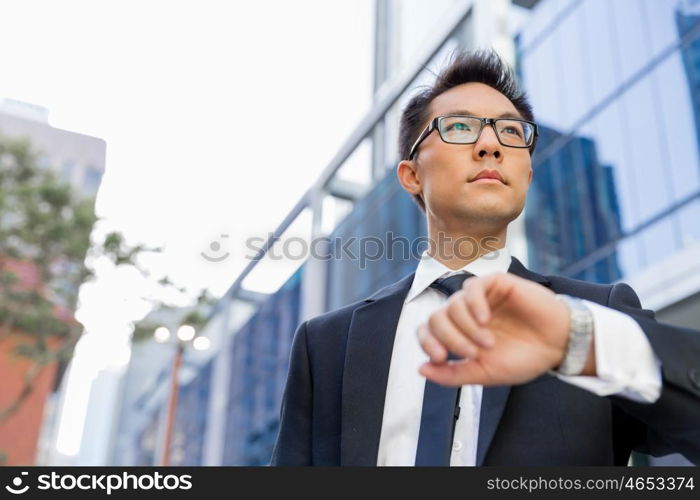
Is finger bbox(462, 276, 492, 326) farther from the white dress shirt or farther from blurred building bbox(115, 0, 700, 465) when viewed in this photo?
blurred building bbox(115, 0, 700, 465)

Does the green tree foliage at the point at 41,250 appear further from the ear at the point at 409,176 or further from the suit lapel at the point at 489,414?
the suit lapel at the point at 489,414

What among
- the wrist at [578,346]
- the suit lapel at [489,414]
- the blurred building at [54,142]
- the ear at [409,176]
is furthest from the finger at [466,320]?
the blurred building at [54,142]

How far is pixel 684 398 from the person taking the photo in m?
1.26

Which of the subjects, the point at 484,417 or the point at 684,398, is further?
the point at 484,417

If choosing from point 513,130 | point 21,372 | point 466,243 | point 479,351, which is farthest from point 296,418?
point 21,372

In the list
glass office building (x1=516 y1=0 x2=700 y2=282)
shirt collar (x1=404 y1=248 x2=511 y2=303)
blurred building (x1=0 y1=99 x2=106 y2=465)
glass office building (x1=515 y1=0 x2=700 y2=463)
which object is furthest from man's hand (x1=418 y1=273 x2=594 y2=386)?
blurred building (x1=0 y1=99 x2=106 y2=465)

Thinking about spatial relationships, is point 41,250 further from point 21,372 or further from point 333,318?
point 333,318

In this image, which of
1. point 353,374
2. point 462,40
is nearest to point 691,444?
point 353,374

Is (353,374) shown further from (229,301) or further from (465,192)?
(229,301)

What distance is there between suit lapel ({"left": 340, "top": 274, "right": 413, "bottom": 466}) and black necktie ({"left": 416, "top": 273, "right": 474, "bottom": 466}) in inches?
4.8

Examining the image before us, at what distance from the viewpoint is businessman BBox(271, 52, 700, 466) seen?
1.22 meters

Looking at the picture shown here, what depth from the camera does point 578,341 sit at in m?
1.24

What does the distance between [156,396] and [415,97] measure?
5062cm

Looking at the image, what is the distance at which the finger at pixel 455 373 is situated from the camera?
117 cm
